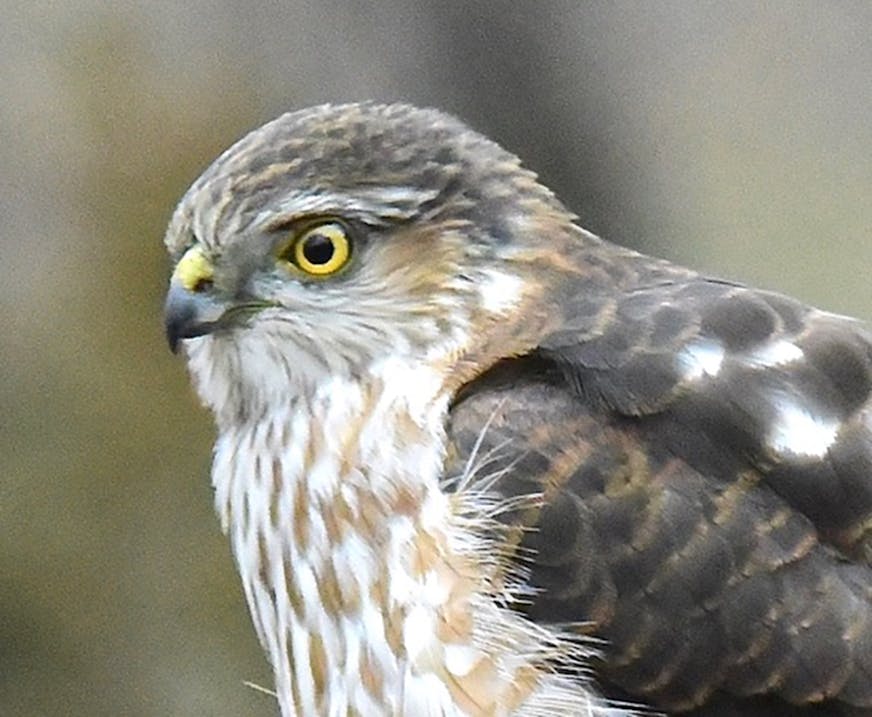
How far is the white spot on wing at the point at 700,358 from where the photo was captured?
4.55 feet

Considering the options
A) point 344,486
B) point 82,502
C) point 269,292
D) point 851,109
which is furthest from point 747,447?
point 851,109

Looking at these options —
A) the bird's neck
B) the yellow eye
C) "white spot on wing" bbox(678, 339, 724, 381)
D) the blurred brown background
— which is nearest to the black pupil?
the yellow eye

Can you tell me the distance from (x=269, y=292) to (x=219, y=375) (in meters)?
0.13

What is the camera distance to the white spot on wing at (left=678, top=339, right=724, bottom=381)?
1387 mm

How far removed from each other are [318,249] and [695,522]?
455 millimetres

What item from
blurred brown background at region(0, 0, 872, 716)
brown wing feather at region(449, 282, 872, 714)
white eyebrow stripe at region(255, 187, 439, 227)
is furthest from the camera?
blurred brown background at region(0, 0, 872, 716)

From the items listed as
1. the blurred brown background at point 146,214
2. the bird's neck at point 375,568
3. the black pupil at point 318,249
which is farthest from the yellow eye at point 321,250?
the blurred brown background at point 146,214

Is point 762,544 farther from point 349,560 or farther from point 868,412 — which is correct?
point 349,560

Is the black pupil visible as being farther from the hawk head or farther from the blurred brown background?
the blurred brown background

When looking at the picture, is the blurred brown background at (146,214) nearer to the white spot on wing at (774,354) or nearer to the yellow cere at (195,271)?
the yellow cere at (195,271)

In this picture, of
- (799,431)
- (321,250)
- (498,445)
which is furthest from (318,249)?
(799,431)

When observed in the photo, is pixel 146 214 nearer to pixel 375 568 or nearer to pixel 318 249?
pixel 318 249

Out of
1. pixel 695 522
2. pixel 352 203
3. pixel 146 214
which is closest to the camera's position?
pixel 695 522

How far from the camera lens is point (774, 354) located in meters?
1.42
